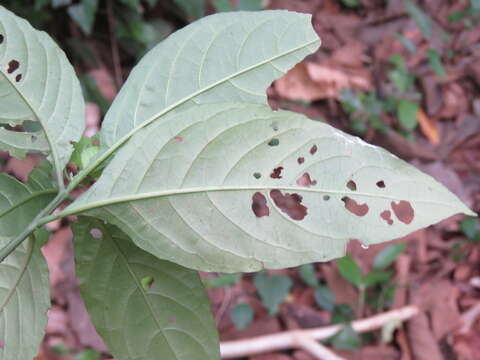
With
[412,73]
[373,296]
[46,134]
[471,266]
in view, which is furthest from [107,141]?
[412,73]

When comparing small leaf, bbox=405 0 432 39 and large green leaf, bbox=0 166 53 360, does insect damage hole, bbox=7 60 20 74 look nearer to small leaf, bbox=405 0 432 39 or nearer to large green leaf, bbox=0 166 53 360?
large green leaf, bbox=0 166 53 360

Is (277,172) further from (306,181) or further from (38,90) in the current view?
(38,90)

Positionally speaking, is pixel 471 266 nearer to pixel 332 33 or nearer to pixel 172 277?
pixel 332 33

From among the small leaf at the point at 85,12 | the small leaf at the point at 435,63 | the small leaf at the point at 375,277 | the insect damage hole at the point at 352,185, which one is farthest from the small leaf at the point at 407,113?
the insect damage hole at the point at 352,185

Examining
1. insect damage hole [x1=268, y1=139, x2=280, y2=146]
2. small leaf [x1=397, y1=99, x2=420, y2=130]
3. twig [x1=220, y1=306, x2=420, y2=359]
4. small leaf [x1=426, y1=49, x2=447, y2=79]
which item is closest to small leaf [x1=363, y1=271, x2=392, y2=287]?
twig [x1=220, y1=306, x2=420, y2=359]

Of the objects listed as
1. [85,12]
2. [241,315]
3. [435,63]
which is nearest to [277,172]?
[241,315]

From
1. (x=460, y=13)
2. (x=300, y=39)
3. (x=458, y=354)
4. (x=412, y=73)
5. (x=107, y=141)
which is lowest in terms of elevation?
(x=458, y=354)
